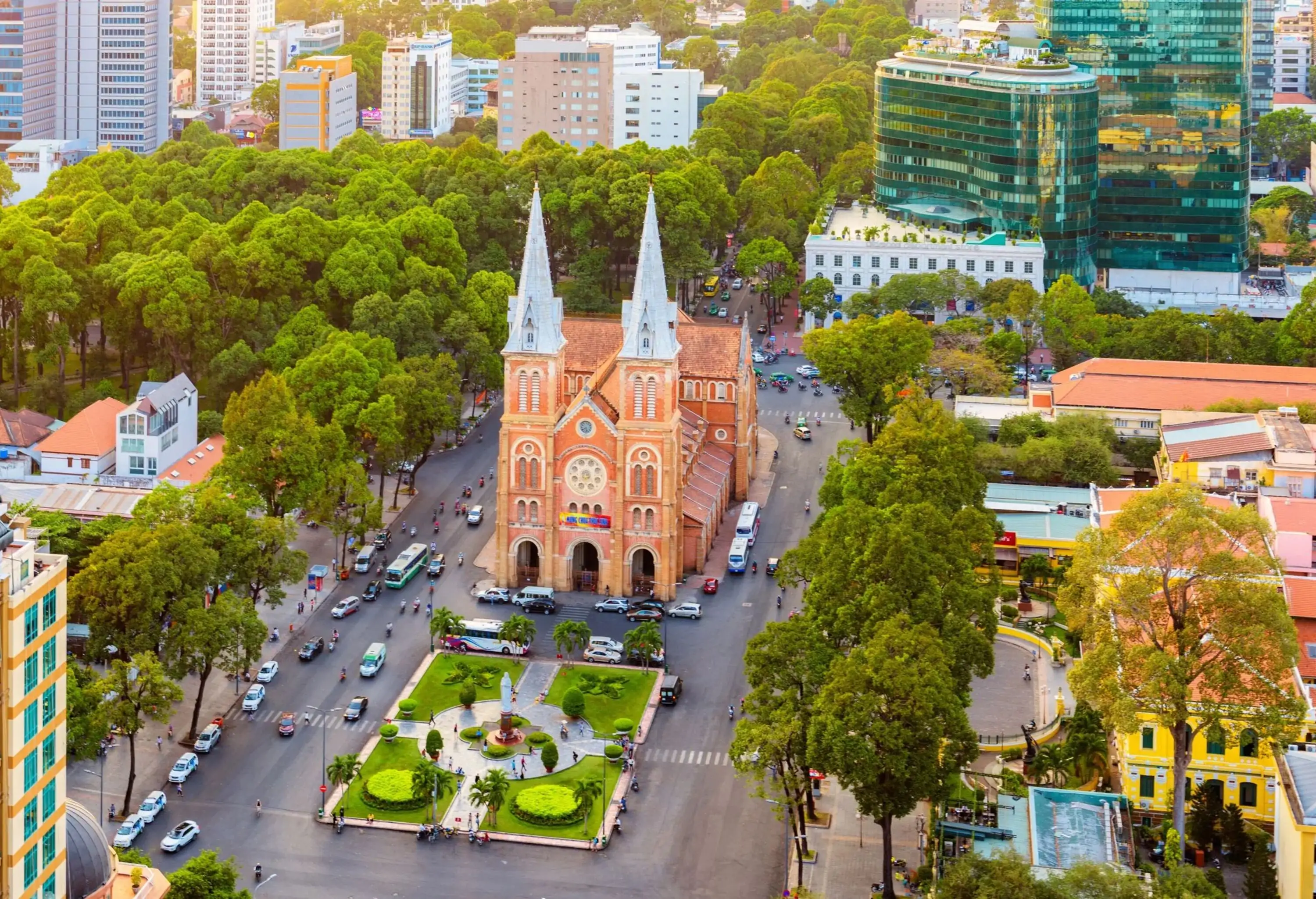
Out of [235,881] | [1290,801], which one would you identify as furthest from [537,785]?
[1290,801]

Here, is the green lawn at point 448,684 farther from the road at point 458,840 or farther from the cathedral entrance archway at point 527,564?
the cathedral entrance archway at point 527,564

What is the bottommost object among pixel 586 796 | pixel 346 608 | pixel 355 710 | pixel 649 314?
pixel 586 796

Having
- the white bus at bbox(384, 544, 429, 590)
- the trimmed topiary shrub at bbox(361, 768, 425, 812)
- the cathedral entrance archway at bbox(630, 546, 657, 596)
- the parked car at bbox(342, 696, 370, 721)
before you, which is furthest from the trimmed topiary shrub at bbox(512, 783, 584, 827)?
the white bus at bbox(384, 544, 429, 590)

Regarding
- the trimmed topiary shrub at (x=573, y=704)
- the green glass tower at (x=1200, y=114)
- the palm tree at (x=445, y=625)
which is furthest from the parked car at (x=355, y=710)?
the green glass tower at (x=1200, y=114)

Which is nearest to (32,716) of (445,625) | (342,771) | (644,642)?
(342,771)

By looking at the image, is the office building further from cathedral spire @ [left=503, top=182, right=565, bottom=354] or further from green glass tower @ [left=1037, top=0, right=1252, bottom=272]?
green glass tower @ [left=1037, top=0, right=1252, bottom=272]

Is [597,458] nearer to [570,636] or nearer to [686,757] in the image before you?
[570,636]

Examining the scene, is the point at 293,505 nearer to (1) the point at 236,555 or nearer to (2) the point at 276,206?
(1) the point at 236,555
